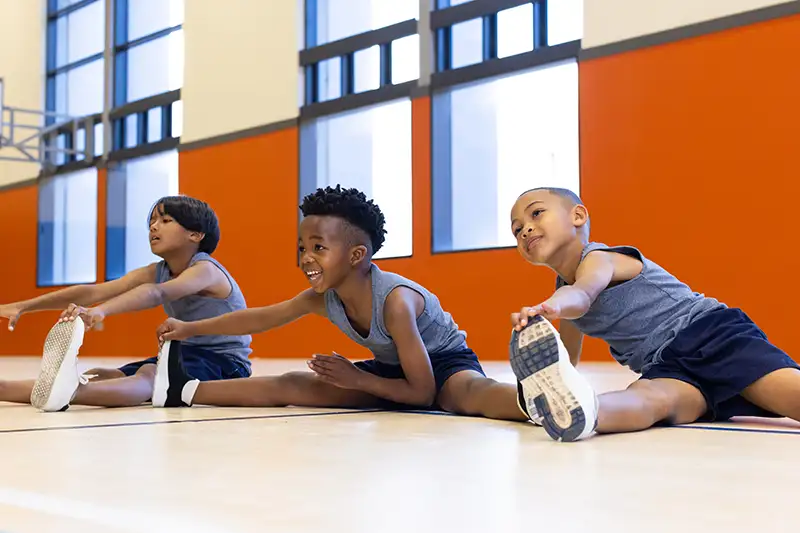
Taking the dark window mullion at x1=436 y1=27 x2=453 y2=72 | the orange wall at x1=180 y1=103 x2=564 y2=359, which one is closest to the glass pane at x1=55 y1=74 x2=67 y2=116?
the orange wall at x1=180 y1=103 x2=564 y2=359

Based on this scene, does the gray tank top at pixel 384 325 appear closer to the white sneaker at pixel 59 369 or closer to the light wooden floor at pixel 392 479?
the light wooden floor at pixel 392 479

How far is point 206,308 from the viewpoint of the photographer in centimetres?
259

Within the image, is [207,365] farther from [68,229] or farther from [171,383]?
[68,229]

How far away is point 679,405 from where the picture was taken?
1.74 m

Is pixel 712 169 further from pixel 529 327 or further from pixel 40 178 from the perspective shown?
pixel 40 178

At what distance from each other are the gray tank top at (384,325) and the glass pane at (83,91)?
7.78 metres

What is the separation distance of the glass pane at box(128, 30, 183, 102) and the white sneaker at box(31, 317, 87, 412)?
6.36 metres

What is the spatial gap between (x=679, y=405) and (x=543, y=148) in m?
4.35

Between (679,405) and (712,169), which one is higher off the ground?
(712,169)

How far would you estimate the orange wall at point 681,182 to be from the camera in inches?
181

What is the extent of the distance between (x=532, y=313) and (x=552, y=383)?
0.37ft

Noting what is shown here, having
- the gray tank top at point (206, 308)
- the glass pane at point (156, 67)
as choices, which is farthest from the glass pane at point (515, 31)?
the gray tank top at point (206, 308)

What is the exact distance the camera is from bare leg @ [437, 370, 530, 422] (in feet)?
6.30

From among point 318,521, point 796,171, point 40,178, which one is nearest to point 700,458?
point 318,521
